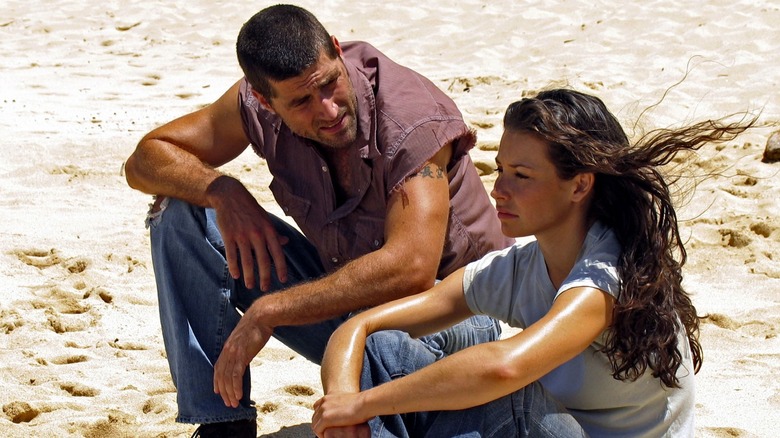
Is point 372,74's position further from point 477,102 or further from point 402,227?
point 477,102

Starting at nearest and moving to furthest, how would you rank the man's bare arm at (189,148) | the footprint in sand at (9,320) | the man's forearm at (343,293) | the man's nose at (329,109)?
the man's forearm at (343,293)
the man's nose at (329,109)
the man's bare arm at (189,148)
the footprint in sand at (9,320)

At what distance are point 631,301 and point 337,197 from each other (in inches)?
42.8

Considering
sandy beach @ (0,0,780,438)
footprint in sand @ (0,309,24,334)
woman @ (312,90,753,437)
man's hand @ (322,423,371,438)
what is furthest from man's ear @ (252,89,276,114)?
footprint in sand @ (0,309,24,334)

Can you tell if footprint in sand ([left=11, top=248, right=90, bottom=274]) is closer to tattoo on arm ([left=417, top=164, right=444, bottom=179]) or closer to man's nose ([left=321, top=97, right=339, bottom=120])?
man's nose ([left=321, top=97, right=339, bottom=120])

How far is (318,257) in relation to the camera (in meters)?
3.19

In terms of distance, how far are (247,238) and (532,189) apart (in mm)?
912

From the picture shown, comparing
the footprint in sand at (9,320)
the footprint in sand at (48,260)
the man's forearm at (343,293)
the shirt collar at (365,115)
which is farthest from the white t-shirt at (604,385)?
the footprint in sand at (48,260)

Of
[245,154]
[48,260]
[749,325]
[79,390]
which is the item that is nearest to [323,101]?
[79,390]

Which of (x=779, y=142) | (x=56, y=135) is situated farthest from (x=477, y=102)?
(x=56, y=135)

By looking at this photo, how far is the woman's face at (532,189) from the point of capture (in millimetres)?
2396

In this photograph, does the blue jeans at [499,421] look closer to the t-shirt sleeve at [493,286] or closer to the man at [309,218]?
the t-shirt sleeve at [493,286]

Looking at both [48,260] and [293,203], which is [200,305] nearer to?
[293,203]

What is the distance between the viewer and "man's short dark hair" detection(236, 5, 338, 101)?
2910 millimetres

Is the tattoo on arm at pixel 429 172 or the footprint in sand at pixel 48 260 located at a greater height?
the tattoo on arm at pixel 429 172
